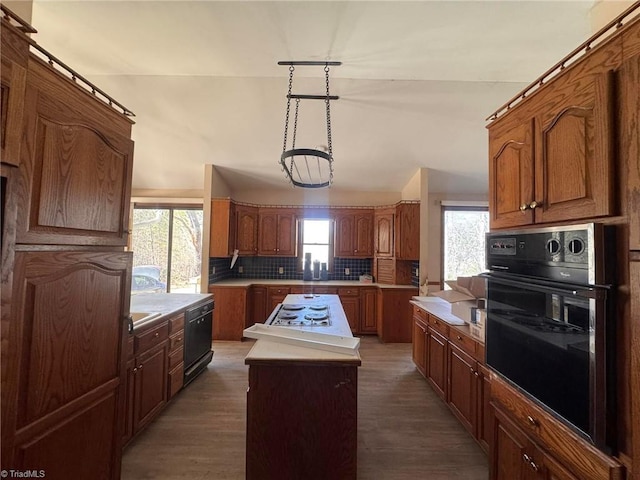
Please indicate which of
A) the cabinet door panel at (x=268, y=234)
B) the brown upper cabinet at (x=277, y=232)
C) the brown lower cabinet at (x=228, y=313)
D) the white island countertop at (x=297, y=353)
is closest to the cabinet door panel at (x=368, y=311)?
the brown upper cabinet at (x=277, y=232)

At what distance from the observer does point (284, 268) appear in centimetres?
532

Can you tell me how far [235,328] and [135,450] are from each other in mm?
2406

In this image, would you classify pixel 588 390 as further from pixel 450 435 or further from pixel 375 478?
pixel 450 435

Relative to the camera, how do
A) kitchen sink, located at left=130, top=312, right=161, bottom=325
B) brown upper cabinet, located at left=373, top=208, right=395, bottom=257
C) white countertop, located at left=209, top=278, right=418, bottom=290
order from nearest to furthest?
1. kitchen sink, located at left=130, top=312, right=161, bottom=325
2. white countertop, located at left=209, top=278, right=418, bottom=290
3. brown upper cabinet, located at left=373, top=208, right=395, bottom=257

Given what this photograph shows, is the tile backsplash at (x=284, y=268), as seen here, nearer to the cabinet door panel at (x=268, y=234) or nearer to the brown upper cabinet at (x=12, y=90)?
the cabinet door panel at (x=268, y=234)

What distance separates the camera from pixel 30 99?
36.0 inches

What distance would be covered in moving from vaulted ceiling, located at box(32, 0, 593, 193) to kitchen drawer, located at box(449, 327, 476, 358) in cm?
223

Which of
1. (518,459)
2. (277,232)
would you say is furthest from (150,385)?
(277,232)

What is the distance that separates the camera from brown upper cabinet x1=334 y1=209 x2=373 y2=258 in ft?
16.6

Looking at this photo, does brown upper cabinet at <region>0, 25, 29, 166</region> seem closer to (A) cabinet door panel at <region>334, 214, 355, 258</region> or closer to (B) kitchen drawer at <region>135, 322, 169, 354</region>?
(B) kitchen drawer at <region>135, 322, 169, 354</region>

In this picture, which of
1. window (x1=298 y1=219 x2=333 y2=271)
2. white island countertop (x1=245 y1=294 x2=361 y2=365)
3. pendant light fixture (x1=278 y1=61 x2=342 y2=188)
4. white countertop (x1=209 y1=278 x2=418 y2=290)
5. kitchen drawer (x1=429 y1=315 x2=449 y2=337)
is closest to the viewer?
white island countertop (x1=245 y1=294 x2=361 y2=365)

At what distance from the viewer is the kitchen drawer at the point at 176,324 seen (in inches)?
98.8

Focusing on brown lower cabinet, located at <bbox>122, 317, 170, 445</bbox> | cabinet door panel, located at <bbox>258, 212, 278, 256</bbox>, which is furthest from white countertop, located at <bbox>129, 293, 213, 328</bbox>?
cabinet door panel, located at <bbox>258, 212, 278, 256</bbox>

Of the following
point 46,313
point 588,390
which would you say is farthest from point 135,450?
point 588,390
